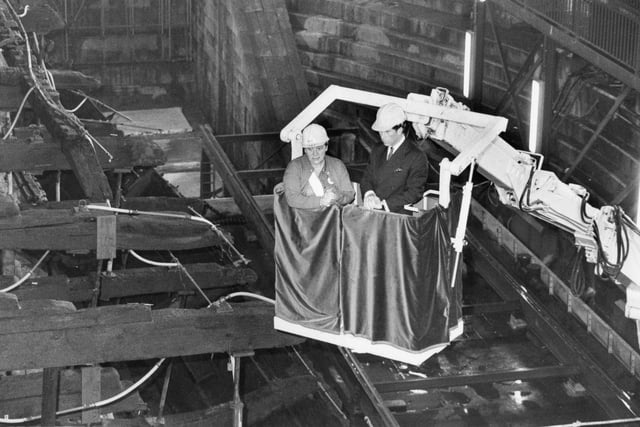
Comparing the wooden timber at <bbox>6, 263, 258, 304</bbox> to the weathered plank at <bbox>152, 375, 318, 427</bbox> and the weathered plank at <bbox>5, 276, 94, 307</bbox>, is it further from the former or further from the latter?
the weathered plank at <bbox>152, 375, 318, 427</bbox>

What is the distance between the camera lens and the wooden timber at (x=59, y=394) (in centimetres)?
1171

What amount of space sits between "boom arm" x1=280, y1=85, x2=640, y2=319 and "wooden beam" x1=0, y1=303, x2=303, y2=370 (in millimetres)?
1735

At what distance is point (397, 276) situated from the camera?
1014 centimetres

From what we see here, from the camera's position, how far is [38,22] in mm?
20047

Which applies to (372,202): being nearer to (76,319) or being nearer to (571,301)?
(76,319)

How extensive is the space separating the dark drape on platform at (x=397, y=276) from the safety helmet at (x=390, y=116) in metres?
0.76

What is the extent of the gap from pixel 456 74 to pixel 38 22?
698 cm

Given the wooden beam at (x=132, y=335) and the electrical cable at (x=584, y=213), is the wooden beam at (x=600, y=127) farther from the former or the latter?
the wooden beam at (x=132, y=335)

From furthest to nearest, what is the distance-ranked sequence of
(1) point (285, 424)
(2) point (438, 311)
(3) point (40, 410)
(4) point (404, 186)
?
(1) point (285, 424) → (3) point (40, 410) → (4) point (404, 186) → (2) point (438, 311)

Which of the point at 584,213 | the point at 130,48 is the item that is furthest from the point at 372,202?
the point at 130,48

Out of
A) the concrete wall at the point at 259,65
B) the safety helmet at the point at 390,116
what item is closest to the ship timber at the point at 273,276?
the safety helmet at the point at 390,116

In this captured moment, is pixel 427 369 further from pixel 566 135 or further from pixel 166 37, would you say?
pixel 166 37

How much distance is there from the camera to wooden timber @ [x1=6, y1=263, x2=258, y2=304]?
43.7 ft

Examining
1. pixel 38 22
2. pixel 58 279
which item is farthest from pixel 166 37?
pixel 58 279
